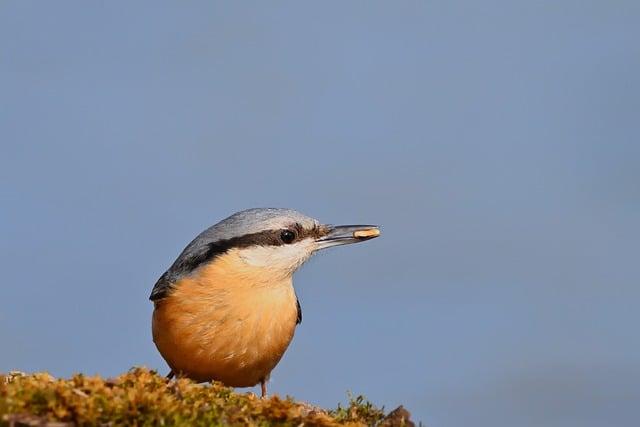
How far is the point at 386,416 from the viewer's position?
6.71m

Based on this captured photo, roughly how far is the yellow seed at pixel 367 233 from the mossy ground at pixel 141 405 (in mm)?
3988

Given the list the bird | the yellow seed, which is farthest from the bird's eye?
the yellow seed

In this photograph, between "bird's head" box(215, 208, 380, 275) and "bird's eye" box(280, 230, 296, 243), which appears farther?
"bird's eye" box(280, 230, 296, 243)

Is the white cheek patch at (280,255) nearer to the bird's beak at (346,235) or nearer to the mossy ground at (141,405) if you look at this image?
the bird's beak at (346,235)

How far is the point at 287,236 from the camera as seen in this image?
1015 cm

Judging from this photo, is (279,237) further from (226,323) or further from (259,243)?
(226,323)

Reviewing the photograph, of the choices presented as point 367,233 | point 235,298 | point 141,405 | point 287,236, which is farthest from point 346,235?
point 141,405

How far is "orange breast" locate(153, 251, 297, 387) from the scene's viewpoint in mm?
9125

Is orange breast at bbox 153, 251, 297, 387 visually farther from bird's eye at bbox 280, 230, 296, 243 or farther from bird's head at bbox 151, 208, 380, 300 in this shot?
bird's eye at bbox 280, 230, 296, 243

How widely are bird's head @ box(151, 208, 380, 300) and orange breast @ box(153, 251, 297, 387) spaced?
126 mm

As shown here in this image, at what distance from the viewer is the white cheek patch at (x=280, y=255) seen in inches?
383

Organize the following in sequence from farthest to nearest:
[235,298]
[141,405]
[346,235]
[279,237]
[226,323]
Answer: [346,235]
[279,237]
[235,298]
[226,323]
[141,405]

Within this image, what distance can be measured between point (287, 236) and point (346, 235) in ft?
2.69

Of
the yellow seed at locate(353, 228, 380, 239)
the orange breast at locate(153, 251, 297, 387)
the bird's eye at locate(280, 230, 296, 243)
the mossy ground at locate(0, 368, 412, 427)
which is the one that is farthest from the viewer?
the yellow seed at locate(353, 228, 380, 239)
